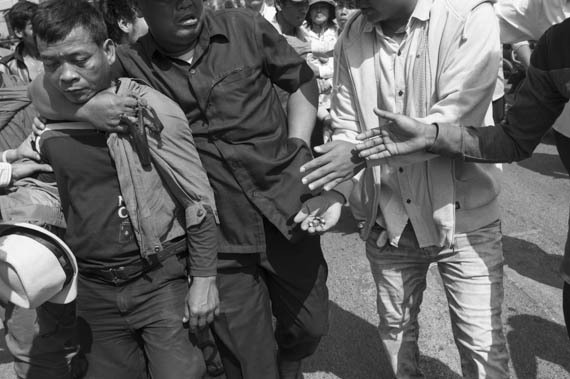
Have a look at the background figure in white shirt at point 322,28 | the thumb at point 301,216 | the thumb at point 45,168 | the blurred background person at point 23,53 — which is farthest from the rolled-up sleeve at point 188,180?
the background figure in white shirt at point 322,28

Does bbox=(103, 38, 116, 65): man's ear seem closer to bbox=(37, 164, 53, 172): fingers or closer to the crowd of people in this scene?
the crowd of people

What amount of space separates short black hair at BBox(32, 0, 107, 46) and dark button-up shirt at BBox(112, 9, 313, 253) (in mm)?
186

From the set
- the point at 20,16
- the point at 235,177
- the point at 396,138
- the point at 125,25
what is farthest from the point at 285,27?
the point at 396,138

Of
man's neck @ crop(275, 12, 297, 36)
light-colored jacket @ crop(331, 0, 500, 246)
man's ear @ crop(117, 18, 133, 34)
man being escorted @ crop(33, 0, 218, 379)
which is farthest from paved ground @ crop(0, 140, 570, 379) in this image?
man's ear @ crop(117, 18, 133, 34)

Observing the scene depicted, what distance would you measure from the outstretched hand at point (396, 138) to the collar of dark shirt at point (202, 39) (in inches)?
27.0

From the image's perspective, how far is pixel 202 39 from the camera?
2250mm

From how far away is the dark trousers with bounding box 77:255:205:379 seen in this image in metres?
2.26

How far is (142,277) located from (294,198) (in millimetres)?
675

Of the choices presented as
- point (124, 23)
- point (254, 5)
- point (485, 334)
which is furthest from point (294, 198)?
point (254, 5)

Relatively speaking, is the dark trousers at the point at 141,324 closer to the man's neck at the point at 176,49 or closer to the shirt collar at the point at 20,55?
the man's neck at the point at 176,49

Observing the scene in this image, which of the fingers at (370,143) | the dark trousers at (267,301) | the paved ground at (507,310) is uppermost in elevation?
the fingers at (370,143)

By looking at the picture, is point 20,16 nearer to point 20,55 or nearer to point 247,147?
point 20,55

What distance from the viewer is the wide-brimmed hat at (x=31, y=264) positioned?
1.93m

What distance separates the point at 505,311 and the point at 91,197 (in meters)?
2.68
